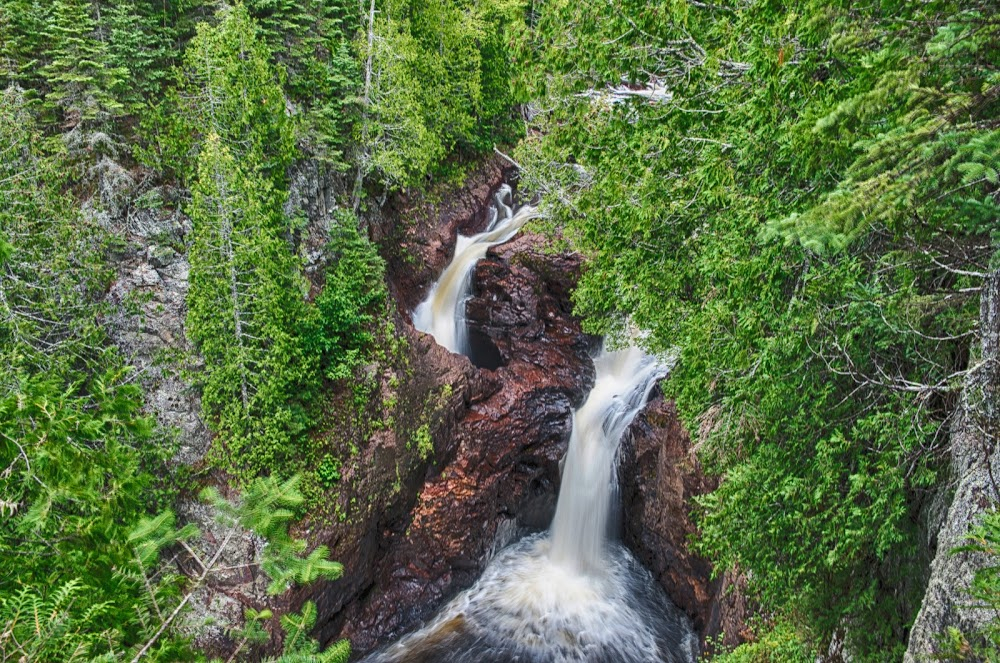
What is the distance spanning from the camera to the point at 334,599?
11898mm

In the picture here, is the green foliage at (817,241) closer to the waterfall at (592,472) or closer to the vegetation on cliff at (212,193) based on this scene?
the vegetation on cliff at (212,193)

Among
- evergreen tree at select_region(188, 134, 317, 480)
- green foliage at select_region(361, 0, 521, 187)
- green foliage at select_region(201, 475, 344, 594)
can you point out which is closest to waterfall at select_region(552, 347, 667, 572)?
evergreen tree at select_region(188, 134, 317, 480)

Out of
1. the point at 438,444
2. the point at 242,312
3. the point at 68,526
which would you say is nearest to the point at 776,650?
the point at 68,526

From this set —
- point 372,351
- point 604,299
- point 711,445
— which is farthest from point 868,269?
point 372,351

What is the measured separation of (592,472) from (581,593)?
301 cm

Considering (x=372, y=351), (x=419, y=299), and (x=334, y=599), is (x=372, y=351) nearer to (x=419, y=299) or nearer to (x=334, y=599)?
(x=419, y=299)

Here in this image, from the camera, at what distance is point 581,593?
1327 cm

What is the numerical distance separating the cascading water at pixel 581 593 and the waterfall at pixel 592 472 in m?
0.03

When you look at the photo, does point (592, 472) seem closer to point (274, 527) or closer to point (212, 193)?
point (212, 193)

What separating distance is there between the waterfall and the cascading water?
27 mm

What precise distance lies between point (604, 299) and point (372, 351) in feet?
22.2

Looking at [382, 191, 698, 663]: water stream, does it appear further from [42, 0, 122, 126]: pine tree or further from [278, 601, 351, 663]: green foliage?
[42, 0, 122, 126]: pine tree

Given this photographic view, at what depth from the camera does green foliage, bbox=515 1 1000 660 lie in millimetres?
3338

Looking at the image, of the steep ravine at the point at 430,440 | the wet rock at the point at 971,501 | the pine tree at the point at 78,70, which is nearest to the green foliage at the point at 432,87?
the steep ravine at the point at 430,440
